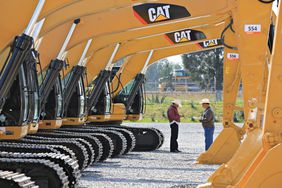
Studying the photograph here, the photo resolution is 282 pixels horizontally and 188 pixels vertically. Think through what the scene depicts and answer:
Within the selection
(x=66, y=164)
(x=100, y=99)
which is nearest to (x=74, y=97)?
(x=100, y=99)

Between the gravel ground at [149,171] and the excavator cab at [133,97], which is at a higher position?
the excavator cab at [133,97]

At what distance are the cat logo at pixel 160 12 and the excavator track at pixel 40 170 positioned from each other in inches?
270

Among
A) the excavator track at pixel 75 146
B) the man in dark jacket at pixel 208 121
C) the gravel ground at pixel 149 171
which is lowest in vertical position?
the gravel ground at pixel 149 171

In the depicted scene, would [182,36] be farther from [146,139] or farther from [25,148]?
[25,148]

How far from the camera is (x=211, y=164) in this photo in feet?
58.9

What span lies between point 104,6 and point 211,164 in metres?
5.45

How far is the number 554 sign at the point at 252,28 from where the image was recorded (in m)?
10.7

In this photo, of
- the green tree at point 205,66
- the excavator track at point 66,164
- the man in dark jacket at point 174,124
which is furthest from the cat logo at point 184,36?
the green tree at point 205,66

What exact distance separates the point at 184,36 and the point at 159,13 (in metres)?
4.32

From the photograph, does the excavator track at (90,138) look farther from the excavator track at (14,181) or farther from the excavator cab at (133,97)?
the excavator cab at (133,97)

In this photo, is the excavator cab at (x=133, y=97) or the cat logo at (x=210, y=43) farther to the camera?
the excavator cab at (x=133, y=97)

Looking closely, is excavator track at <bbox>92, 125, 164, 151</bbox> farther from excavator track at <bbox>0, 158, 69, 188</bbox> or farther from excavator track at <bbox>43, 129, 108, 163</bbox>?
excavator track at <bbox>0, 158, 69, 188</bbox>

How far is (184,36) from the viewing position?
2105 cm

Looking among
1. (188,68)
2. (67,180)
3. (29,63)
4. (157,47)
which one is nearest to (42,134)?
(29,63)
